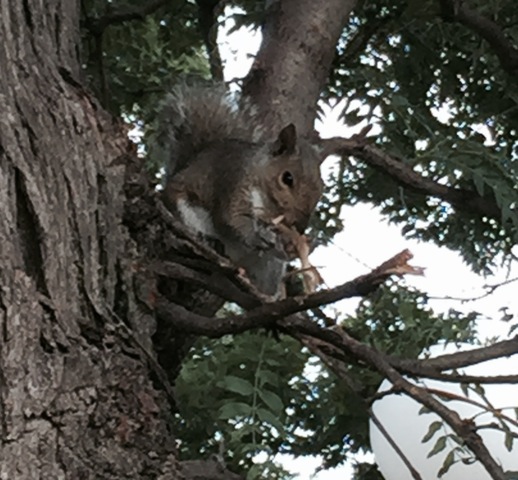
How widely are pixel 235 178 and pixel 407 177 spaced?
0.34 metres

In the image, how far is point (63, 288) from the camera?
719 millimetres

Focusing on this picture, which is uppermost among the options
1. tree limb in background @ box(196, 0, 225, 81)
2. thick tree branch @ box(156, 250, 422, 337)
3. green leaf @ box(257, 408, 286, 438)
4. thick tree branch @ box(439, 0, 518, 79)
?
tree limb in background @ box(196, 0, 225, 81)

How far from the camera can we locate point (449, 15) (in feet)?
4.16

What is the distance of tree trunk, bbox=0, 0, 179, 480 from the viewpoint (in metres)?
0.66

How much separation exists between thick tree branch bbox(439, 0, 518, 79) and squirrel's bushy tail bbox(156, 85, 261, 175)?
285 millimetres

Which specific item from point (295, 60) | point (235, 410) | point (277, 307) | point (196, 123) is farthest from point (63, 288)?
point (196, 123)

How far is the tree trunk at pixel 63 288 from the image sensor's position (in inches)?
25.9

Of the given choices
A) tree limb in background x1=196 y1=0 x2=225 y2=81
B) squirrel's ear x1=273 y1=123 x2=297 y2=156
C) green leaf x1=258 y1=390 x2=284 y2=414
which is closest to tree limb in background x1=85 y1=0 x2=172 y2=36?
tree limb in background x1=196 y1=0 x2=225 y2=81

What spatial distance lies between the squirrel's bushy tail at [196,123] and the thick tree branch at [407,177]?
12cm

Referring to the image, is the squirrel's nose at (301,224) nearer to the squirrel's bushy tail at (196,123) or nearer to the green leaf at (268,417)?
the squirrel's bushy tail at (196,123)

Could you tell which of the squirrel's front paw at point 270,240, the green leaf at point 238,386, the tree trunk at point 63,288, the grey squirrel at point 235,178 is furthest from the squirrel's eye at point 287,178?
the tree trunk at point 63,288

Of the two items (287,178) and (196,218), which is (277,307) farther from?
(287,178)

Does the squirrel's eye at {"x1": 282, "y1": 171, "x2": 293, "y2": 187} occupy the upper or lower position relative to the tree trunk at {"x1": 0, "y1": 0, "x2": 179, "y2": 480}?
upper

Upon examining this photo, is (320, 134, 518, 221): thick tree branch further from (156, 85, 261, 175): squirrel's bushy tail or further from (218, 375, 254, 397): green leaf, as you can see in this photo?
(218, 375, 254, 397): green leaf
